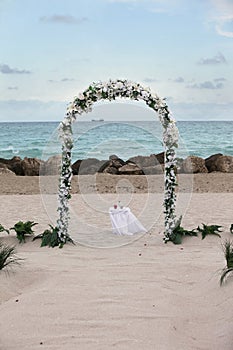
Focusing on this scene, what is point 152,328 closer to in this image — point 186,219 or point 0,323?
point 0,323

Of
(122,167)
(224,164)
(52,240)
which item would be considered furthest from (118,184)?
(52,240)

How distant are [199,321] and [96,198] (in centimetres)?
1177

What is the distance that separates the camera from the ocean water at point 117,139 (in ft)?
120

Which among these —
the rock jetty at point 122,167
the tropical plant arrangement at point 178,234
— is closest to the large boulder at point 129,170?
the rock jetty at point 122,167

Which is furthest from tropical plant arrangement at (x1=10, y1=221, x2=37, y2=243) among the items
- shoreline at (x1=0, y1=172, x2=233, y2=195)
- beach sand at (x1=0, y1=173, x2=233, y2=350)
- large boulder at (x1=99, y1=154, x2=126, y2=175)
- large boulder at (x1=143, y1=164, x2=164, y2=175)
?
large boulder at (x1=99, y1=154, x2=126, y2=175)

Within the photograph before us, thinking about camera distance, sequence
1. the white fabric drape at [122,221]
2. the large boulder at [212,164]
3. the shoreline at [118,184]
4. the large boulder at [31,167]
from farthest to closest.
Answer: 1. the large boulder at [212,164]
2. the large boulder at [31,167]
3. the shoreline at [118,184]
4. the white fabric drape at [122,221]

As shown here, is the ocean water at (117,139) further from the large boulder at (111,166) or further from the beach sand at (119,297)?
the beach sand at (119,297)

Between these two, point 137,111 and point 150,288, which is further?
point 137,111

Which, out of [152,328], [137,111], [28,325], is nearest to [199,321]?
[152,328]

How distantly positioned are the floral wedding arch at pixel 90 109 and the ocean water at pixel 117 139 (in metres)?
23.4

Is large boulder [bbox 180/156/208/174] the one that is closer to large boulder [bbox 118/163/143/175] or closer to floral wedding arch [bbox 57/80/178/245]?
large boulder [bbox 118/163/143/175]

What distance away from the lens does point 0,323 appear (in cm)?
620

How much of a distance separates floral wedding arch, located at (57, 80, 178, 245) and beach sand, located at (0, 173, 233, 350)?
608 millimetres

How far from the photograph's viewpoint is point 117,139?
3588 cm
